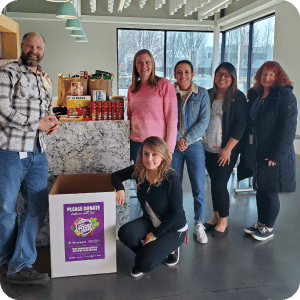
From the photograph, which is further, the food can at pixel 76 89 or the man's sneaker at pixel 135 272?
the food can at pixel 76 89

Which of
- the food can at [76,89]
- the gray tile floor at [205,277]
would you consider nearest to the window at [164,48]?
the food can at [76,89]

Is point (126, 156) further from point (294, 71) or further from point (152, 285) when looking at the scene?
point (294, 71)

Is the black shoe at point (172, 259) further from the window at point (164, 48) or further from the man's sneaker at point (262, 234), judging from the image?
the window at point (164, 48)

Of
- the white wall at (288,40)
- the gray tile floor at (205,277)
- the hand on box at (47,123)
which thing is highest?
the white wall at (288,40)

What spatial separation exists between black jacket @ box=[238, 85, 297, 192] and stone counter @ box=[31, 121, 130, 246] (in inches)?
39.4

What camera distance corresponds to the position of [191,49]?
977 cm

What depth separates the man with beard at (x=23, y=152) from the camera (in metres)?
1.80

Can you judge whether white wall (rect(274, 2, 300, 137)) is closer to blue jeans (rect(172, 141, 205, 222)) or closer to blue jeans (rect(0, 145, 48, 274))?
blue jeans (rect(172, 141, 205, 222))

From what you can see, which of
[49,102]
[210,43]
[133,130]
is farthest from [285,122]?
[210,43]

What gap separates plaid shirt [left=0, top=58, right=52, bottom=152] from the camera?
1.77 metres

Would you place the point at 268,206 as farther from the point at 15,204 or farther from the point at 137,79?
the point at 15,204

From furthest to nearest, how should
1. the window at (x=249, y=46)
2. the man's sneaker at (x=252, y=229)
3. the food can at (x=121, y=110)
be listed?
the window at (x=249, y=46), the man's sneaker at (x=252, y=229), the food can at (x=121, y=110)

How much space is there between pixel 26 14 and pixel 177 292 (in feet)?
28.4

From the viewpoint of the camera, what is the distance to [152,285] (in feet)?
6.42
